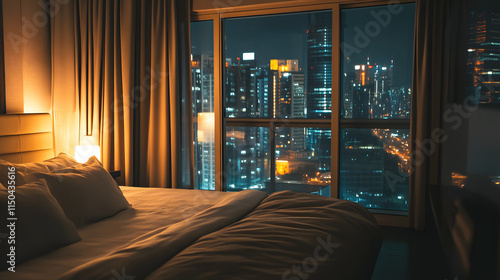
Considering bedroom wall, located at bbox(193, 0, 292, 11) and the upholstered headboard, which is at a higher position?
bedroom wall, located at bbox(193, 0, 292, 11)

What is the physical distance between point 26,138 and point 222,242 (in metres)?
2.68

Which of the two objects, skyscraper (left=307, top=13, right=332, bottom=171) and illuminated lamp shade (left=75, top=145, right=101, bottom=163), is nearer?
illuminated lamp shade (left=75, top=145, right=101, bottom=163)

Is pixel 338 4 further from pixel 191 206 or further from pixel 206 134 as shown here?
pixel 191 206

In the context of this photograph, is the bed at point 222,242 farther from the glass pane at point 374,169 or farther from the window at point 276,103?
the window at point 276,103

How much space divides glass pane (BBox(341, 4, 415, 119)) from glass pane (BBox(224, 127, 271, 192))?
106 centimetres

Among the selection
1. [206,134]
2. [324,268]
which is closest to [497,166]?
[324,268]

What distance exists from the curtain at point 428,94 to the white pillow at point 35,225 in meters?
2.86

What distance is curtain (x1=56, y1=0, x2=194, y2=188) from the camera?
4.09 metres

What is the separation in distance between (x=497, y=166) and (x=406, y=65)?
2714 mm

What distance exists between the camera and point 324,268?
5.00 feet

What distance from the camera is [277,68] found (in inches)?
180

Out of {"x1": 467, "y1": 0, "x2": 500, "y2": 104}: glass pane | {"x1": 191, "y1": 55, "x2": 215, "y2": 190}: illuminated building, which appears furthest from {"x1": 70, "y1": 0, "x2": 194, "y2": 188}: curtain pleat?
{"x1": 467, "y1": 0, "x2": 500, "y2": 104}: glass pane

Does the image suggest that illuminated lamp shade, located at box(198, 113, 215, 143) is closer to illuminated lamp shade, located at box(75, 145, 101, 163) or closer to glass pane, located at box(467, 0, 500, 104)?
illuminated lamp shade, located at box(75, 145, 101, 163)

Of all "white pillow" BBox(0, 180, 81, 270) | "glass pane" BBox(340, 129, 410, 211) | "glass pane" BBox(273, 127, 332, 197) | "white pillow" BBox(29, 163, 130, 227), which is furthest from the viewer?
"glass pane" BBox(273, 127, 332, 197)
